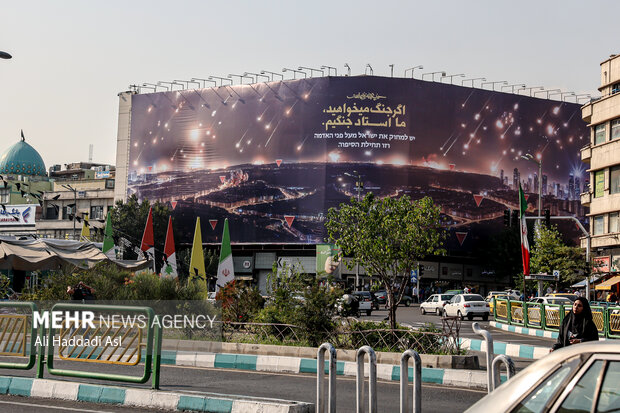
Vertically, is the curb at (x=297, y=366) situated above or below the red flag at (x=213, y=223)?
below

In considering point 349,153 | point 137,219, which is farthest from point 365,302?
point 137,219

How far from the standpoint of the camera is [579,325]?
10.4 meters

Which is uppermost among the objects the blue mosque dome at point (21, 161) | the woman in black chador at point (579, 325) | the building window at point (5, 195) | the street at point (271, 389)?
the blue mosque dome at point (21, 161)

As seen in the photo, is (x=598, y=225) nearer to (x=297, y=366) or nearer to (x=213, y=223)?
(x=297, y=366)

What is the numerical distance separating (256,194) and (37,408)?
223 feet

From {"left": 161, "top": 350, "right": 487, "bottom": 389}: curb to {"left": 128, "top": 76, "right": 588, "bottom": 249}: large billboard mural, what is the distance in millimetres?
57529

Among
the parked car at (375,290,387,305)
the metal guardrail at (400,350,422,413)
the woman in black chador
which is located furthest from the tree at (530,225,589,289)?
the metal guardrail at (400,350,422,413)

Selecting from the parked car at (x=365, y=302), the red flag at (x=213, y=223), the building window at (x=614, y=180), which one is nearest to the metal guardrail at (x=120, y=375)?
the parked car at (x=365, y=302)

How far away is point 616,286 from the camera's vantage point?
4469 centimetres

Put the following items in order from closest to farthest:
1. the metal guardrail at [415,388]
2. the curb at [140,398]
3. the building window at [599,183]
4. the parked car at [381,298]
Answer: the metal guardrail at [415,388], the curb at [140,398], the building window at [599,183], the parked car at [381,298]

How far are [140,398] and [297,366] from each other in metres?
4.76

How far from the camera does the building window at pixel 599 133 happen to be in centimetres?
4591

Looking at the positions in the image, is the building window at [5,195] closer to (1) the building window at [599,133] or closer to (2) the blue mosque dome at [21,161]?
(2) the blue mosque dome at [21,161]

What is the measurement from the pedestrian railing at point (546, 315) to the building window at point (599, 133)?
16427 millimetres
